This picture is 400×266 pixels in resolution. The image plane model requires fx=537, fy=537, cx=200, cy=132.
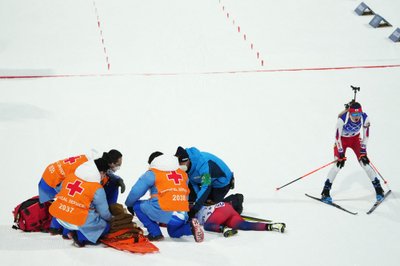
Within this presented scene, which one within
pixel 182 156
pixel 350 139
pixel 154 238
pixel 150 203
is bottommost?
pixel 154 238

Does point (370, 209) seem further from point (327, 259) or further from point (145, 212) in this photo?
point (145, 212)

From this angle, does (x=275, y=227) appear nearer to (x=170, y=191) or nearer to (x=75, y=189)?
(x=170, y=191)

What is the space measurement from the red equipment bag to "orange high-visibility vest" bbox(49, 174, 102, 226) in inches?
26.9

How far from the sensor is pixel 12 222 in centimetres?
696

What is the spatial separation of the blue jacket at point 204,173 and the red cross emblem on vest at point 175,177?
1.65 ft

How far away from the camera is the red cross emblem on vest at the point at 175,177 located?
6.22 metres

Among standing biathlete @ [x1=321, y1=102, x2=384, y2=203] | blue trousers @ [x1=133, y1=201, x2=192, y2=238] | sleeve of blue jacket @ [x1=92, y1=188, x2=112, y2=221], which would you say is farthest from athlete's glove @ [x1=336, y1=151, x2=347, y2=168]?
sleeve of blue jacket @ [x1=92, y1=188, x2=112, y2=221]

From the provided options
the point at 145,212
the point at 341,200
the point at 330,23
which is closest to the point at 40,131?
the point at 145,212

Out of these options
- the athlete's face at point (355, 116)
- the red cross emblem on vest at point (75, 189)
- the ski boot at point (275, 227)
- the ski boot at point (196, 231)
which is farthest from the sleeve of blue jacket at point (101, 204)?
the athlete's face at point (355, 116)

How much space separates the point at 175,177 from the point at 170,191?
18 centimetres

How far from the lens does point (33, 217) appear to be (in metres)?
6.23

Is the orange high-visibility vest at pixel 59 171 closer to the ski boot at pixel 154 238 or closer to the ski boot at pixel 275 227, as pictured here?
the ski boot at pixel 154 238

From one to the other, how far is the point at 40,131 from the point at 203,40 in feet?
21.0

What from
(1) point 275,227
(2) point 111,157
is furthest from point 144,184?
(1) point 275,227
